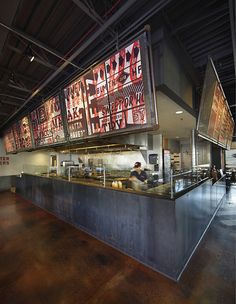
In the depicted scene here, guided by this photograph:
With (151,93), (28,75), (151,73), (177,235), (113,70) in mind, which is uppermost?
(28,75)

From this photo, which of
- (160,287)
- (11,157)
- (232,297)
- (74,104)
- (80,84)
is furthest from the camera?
(11,157)

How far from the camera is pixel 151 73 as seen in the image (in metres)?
2.13

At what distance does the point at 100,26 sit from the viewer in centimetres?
221

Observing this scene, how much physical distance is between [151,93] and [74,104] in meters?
2.02

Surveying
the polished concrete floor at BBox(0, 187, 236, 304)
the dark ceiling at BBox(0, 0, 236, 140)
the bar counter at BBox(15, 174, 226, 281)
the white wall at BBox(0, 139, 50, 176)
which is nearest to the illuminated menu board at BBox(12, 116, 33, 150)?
the white wall at BBox(0, 139, 50, 176)

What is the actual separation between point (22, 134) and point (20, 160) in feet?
13.7

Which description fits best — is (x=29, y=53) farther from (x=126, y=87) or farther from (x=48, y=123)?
(x=48, y=123)

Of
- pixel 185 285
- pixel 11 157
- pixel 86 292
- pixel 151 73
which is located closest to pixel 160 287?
pixel 185 285

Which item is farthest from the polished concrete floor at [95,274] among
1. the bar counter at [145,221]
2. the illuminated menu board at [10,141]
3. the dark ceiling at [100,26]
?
the illuminated menu board at [10,141]

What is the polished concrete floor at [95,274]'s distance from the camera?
1.93 meters

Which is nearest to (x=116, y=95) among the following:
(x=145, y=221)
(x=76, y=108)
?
(x=76, y=108)

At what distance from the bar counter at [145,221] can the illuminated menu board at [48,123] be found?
5.13ft

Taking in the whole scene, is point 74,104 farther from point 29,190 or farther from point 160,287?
point 29,190

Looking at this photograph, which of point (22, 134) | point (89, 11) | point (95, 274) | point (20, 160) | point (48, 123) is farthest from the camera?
point (20, 160)
